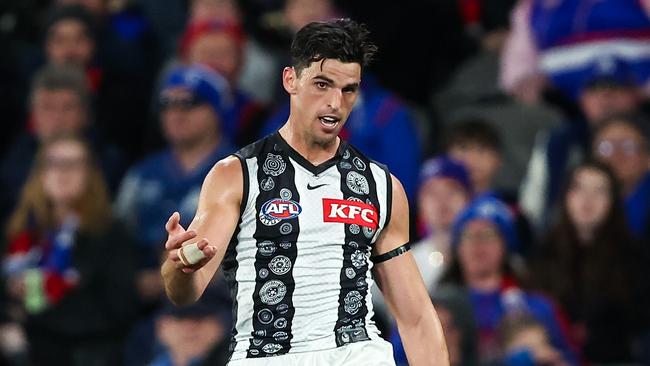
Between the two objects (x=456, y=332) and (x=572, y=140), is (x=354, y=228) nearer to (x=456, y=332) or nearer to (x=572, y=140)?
(x=456, y=332)

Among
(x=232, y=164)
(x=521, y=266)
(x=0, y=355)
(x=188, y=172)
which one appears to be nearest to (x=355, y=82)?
(x=232, y=164)

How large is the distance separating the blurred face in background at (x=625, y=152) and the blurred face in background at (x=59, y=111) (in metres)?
3.33

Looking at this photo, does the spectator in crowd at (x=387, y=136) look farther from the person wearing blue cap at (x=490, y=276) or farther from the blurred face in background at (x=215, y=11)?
the blurred face in background at (x=215, y=11)

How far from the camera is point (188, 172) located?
10.0 metres

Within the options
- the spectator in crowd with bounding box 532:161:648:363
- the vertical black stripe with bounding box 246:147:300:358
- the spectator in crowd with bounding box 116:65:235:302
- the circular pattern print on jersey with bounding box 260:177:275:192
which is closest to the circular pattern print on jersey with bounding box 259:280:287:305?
the vertical black stripe with bounding box 246:147:300:358

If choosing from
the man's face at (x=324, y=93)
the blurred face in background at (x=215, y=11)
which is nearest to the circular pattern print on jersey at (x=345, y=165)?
the man's face at (x=324, y=93)

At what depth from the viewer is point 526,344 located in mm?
8539

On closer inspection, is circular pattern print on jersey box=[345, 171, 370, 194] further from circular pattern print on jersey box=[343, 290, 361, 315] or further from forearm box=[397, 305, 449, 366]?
forearm box=[397, 305, 449, 366]

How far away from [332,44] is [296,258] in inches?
28.7

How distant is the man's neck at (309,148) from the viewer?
5.66 m

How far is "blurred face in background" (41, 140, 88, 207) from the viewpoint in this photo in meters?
9.90

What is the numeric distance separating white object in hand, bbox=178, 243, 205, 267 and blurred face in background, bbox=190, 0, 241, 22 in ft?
19.2

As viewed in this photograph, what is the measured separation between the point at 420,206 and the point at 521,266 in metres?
0.79

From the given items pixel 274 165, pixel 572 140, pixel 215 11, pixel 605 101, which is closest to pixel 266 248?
pixel 274 165
